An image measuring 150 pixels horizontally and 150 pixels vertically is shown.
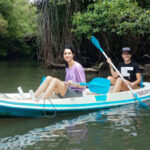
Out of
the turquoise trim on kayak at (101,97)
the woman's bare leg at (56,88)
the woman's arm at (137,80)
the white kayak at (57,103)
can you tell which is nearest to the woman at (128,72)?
the woman's arm at (137,80)

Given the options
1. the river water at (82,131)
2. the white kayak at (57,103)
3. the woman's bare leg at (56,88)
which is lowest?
the river water at (82,131)

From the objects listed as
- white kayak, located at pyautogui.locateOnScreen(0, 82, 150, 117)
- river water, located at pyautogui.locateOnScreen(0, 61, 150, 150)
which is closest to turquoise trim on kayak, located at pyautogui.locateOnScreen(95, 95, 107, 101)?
white kayak, located at pyautogui.locateOnScreen(0, 82, 150, 117)

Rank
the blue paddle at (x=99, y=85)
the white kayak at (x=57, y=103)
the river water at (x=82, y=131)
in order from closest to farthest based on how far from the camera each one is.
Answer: the river water at (x=82, y=131) < the white kayak at (x=57, y=103) < the blue paddle at (x=99, y=85)

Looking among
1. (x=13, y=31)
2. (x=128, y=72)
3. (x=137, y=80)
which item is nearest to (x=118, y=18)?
(x=128, y=72)

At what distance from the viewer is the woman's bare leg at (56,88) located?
4.56 meters

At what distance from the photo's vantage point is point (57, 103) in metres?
4.62

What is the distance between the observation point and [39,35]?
12914 mm

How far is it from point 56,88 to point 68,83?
26 centimetres

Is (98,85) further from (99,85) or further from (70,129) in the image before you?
(70,129)

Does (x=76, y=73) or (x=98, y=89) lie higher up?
(x=76, y=73)

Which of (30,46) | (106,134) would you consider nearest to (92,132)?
(106,134)

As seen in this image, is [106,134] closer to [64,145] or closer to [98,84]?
[64,145]

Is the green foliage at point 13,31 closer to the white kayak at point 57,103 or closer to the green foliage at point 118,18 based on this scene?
the green foliage at point 118,18

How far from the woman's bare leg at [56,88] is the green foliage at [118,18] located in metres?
3.36
